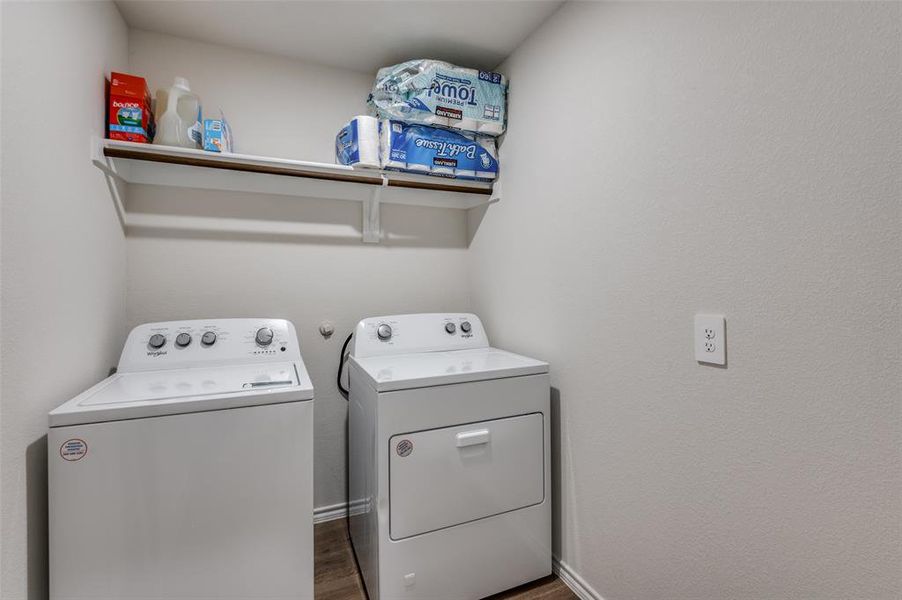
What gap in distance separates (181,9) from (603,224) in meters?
1.81

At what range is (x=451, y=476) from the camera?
1453 millimetres

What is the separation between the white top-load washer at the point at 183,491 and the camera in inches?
40.4

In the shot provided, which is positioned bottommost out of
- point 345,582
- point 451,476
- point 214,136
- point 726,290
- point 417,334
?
point 345,582

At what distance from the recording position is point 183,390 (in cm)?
123

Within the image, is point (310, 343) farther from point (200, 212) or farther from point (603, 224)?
point (603, 224)

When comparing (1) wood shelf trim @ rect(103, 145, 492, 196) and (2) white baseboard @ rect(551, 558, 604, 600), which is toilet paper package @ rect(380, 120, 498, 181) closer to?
(1) wood shelf trim @ rect(103, 145, 492, 196)

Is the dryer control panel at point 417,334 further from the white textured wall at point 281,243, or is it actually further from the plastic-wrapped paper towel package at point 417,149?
the plastic-wrapped paper towel package at point 417,149

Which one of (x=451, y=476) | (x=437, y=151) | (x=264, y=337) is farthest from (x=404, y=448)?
(x=437, y=151)

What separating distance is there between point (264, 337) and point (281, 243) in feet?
1.67

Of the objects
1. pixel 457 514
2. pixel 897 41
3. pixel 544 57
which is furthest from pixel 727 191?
pixel 457 514

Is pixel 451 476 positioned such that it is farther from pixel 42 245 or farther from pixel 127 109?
pixel 127 109

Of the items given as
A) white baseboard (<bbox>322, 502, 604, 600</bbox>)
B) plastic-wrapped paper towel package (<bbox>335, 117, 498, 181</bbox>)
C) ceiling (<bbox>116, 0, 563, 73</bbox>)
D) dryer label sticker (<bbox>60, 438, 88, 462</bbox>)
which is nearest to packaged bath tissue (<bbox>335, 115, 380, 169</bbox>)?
plastic-wrapped paper towel package (<bbox>335, 117, 498, 181</bbox>)

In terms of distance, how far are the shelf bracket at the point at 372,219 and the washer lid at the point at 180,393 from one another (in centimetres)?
83

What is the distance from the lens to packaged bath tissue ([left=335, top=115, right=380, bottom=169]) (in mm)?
1748
